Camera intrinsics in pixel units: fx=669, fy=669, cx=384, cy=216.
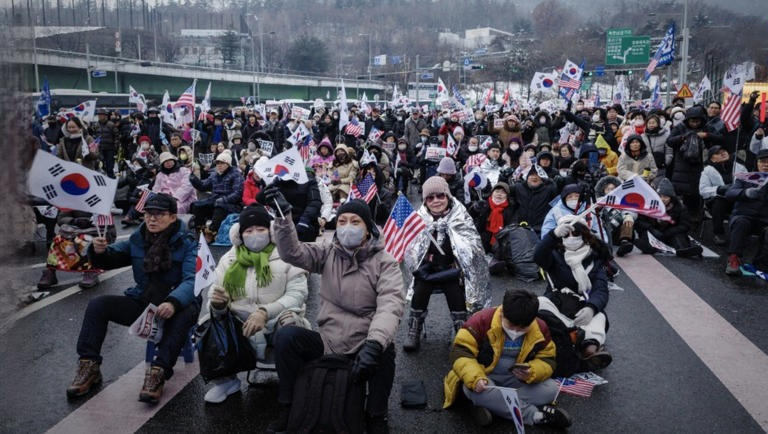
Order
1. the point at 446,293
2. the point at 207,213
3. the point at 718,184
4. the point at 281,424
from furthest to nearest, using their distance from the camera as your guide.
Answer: the point at 207,213 → the point at 718,184 → the point at 446,293 → the point at 281,424

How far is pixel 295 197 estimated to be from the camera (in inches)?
320

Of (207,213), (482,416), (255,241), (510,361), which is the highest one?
(255,241)

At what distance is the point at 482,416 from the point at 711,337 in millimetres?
2889

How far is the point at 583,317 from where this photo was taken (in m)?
5.26

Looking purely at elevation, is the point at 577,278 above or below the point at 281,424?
above

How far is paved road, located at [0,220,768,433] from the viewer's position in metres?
4.35

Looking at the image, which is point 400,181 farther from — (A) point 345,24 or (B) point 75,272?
(A) point 345,24

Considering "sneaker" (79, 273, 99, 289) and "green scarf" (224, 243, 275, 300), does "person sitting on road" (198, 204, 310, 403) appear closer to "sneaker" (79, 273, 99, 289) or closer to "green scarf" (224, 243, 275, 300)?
"green scarf" (224, 243, 275, 300)

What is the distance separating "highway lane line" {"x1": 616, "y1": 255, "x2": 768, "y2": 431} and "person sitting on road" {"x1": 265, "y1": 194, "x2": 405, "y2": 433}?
2493 mm

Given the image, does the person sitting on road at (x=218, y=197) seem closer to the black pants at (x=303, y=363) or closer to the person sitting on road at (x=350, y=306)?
the person sitting on road at (x=350, y=306)

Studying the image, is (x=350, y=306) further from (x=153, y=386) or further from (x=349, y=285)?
(x=153, y=386)

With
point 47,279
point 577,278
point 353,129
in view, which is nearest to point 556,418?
point 577,278

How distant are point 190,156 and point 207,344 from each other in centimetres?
865

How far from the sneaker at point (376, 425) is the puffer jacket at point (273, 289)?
988 millimetres
